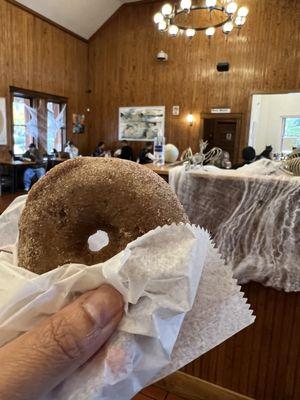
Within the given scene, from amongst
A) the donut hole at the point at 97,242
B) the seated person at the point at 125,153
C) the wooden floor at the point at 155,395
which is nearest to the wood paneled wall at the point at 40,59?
the seated person at the point at 125,153

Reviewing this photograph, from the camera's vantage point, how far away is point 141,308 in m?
0.41

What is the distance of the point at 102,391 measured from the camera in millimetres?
390

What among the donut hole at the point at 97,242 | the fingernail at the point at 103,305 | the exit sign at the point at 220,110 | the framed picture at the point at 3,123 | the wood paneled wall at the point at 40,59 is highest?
the wood paneled wall at the point at 40,59

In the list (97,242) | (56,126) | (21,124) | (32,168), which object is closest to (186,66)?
(56,126)

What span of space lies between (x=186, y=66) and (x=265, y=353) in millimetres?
6737

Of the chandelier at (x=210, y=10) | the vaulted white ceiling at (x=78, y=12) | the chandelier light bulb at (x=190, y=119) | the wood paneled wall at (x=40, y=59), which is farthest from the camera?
the chandelier light bulb at (x=190, y=119)

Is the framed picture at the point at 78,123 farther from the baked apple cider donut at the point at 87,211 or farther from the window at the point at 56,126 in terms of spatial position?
the baked apple cider donut at the point at 87,211

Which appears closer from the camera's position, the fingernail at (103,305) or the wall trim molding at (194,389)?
the fingernail at (103,305)

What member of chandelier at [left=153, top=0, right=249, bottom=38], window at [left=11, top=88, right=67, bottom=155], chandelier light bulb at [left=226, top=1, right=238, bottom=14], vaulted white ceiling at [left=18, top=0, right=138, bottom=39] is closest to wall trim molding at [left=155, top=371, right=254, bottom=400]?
chandelier at [left=153, top=0, right=249, bottom=38]

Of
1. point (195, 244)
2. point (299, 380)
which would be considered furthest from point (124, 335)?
point (299, 380)

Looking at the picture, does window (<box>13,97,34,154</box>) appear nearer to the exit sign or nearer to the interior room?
the exit sign

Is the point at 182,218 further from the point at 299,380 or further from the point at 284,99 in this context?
the point at 284,99

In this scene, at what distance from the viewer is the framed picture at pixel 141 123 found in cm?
726

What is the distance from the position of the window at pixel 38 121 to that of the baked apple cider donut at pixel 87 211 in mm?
6412
